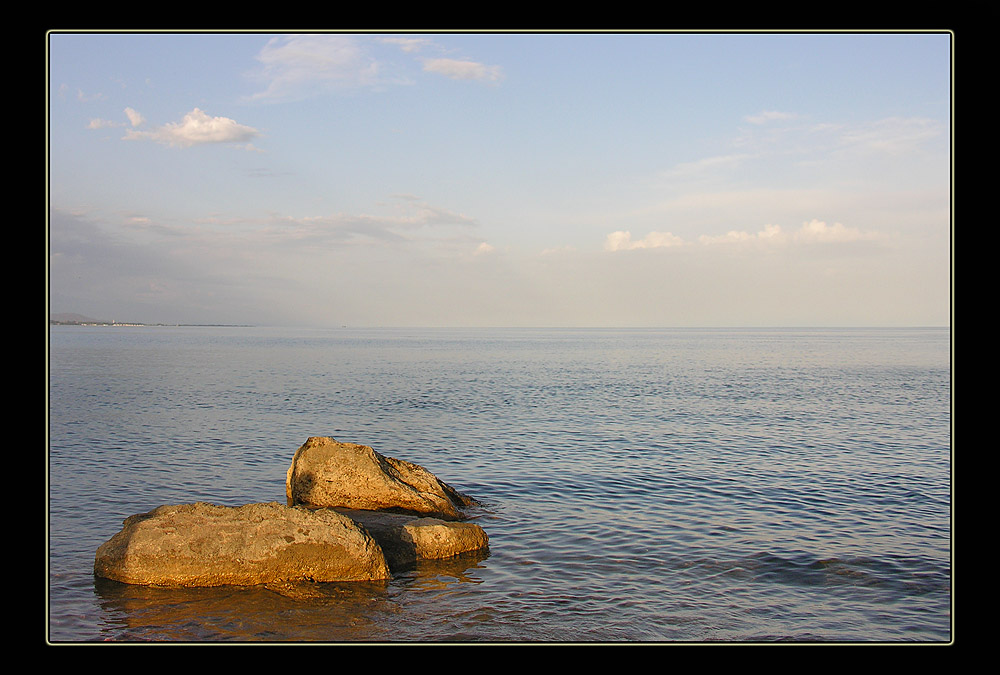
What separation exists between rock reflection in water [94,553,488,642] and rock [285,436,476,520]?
11.8 feet

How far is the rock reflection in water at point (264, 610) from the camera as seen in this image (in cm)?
1223

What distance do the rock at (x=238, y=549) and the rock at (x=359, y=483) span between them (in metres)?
3.58

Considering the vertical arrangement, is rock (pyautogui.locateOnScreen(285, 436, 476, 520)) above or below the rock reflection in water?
above

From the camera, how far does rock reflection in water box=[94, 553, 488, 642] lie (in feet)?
40.1

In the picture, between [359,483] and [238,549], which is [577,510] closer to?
[359,483]

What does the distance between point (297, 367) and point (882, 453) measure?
225 feet

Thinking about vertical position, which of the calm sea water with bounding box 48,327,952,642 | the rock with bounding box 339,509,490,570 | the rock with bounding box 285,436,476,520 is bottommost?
the calm sea water with bounding box 48,327,952,642

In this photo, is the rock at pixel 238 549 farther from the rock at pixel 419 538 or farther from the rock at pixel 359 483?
the rock at pixel 359 483

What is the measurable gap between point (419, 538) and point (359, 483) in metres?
3.19

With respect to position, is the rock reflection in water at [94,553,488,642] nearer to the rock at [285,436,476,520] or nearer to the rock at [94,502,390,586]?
the rock at [94,502,390,586]

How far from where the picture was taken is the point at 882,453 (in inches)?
1213

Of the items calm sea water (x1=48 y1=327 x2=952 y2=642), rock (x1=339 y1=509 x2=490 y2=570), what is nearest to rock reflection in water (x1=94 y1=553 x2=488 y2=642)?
calm sea water (x1=48 y1=327 x2=952 y2=642)

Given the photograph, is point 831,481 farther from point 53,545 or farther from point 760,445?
point 53,545
